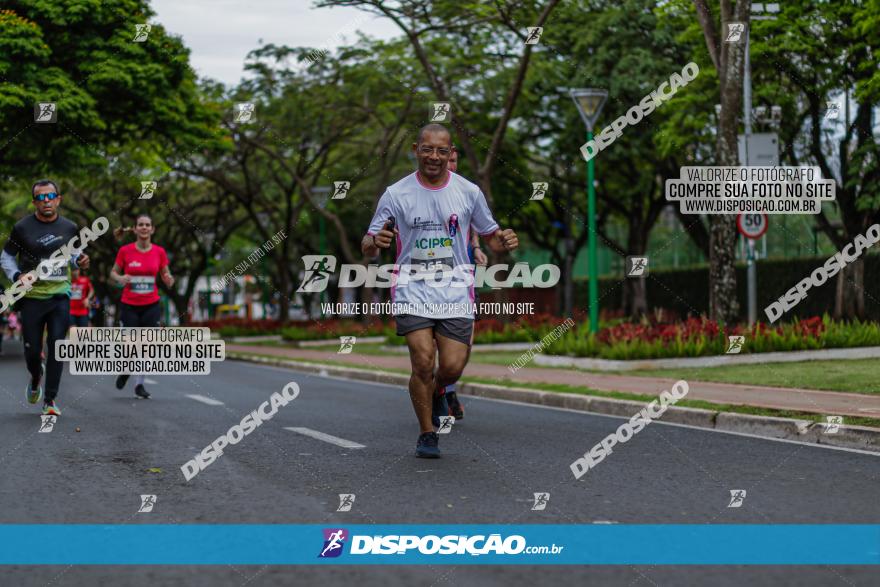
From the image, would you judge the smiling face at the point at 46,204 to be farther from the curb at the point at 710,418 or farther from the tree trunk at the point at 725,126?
the tree trunk at the point at 725,126

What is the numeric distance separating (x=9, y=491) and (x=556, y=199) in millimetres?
36859

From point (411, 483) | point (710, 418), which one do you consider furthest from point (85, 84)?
point (411, 483)

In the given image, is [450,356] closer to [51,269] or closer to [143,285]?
[51,269]

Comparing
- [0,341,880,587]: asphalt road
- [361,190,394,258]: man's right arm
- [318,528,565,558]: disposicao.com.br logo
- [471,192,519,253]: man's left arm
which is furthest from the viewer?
[471,192,519,253]: man's left arm

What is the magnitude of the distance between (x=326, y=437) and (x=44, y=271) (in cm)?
293

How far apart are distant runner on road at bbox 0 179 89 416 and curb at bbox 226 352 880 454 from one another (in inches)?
209

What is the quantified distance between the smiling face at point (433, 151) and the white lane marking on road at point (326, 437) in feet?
7.14

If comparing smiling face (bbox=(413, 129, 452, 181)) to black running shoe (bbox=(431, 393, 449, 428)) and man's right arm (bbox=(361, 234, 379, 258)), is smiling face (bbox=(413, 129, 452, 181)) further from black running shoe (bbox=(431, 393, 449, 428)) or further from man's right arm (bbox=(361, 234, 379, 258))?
black running shoe (bbox=(431, 393, 449, 428))

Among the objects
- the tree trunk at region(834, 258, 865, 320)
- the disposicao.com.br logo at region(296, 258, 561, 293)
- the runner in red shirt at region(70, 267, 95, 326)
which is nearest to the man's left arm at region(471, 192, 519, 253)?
the disposicao.com.br logo at region(296, 258, 561, 293)

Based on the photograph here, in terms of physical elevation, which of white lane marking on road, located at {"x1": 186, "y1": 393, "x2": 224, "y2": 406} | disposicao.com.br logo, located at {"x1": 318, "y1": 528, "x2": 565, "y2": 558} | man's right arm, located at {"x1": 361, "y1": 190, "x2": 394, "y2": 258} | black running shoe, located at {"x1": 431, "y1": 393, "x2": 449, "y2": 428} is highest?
man's right arm, located at {"x1": 361, "y1": 190, "x2": 394, "y2": 258}

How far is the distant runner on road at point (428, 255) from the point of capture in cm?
781

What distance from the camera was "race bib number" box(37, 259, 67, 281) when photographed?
10.1m

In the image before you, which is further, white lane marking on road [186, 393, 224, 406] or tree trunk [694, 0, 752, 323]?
tree trunk [694, 0, 752, 323]

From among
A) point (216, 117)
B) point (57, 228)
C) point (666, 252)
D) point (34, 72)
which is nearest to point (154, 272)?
point (57, 228)
